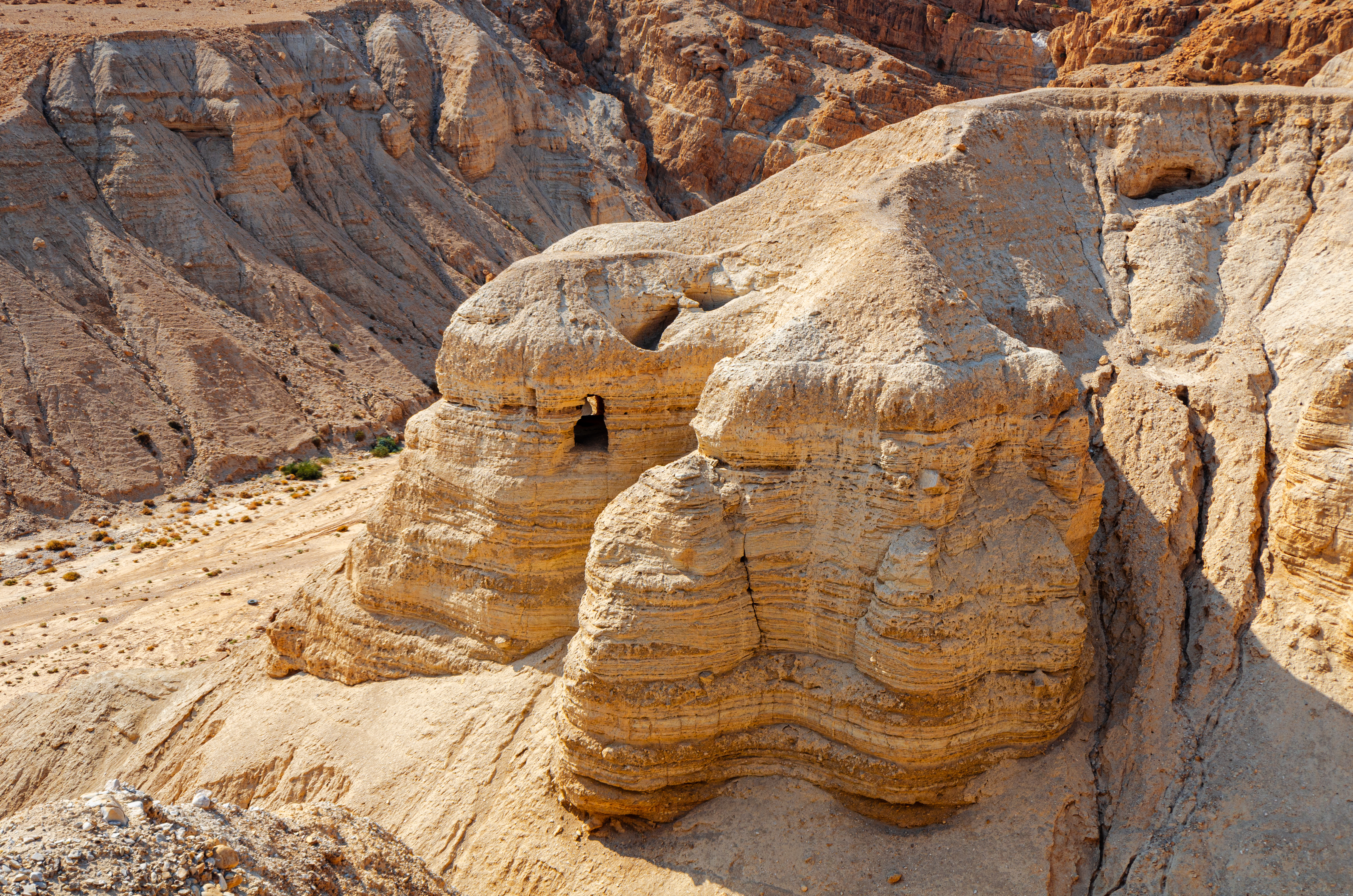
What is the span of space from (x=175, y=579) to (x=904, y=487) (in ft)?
67.9

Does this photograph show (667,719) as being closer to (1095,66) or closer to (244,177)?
(1095,66)

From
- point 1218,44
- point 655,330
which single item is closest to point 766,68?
point 1218,44

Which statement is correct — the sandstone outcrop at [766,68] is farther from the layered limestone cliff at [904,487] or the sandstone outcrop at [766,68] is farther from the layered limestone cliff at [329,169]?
the layered limestone cliff at [904,487]

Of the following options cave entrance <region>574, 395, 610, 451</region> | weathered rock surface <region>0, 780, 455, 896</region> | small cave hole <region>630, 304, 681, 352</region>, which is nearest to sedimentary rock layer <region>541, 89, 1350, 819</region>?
small cave hole <region>630, 304, 681, 352</region>

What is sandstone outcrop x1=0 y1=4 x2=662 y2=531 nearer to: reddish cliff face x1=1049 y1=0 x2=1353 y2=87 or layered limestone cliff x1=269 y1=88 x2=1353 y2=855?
layered limestone cliff x1=269 y1=88 x2=1353 y2=855

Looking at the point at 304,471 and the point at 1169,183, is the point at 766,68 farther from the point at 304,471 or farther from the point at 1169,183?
the point at 1169,183

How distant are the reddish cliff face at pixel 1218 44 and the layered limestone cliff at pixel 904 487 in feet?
32.6

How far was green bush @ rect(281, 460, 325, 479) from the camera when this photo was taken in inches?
1292

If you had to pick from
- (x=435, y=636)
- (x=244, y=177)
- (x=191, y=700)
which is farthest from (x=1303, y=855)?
(x=244, y=177)

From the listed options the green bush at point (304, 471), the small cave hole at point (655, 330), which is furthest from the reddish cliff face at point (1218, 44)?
the green bush at point (304, 471)

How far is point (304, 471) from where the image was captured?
32.9m

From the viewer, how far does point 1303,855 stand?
1020cm

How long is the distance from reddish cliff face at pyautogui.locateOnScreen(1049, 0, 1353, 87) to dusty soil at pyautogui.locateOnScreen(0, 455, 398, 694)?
22.1m

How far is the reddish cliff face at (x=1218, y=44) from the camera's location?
23.7 meters
